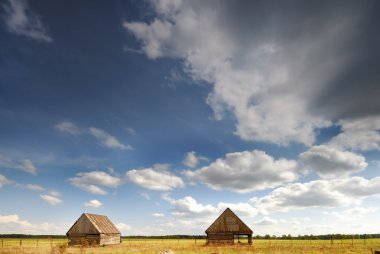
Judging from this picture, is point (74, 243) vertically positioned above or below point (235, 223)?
below

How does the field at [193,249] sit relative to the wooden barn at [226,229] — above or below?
below

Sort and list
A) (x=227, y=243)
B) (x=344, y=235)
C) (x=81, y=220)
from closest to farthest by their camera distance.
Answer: (x=227, y=243) < (x=81, y=220) < (x=344, y=235)

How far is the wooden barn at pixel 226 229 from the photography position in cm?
4250

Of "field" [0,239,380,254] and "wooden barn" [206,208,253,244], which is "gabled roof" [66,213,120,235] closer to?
"field" [0,239,380,254]

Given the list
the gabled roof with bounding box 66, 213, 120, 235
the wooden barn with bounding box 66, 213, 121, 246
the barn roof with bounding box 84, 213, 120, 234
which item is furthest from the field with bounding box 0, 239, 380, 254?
the barn roof with bounding box 84, 213, 120, 234

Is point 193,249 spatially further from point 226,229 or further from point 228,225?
point 228,225

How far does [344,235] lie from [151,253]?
81.6 metres

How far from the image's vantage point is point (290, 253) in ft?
84.7

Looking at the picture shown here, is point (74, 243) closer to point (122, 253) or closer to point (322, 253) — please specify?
point (122, 253)

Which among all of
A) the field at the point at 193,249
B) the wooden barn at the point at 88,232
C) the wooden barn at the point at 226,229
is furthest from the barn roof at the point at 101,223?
the wooden barn at the point at 226,229

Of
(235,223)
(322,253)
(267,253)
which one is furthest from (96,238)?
(322,253)

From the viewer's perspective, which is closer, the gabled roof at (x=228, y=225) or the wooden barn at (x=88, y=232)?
the gabled roof at (x=228, y=225)

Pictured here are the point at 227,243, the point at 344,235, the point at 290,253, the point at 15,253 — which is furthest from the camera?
the point at 344,235

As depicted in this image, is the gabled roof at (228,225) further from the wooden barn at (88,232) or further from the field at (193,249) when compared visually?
the wooden barn at (88,232)
